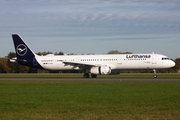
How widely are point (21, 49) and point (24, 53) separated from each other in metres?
0.80

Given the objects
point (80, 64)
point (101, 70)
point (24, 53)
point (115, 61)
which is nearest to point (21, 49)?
point (24, 53)

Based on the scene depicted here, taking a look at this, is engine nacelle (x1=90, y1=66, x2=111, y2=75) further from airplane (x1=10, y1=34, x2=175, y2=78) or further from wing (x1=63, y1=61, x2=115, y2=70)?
wing (x1=63, y1=61, x2=115, y2=70)

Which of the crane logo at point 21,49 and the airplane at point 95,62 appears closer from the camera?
the airplane at point 95,62

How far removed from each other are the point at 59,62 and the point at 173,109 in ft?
131

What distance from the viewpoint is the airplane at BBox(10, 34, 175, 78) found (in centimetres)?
4916

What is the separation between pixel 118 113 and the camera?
13531 millimetres

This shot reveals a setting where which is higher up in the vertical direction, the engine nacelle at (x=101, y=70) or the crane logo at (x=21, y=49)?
the crane logo at (x=21, y=49)

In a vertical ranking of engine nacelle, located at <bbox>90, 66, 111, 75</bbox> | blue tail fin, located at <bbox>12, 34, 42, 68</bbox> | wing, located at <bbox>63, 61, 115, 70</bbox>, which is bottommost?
engine nacelle, located at <bbox>90, 66, 111, 75</bbox>

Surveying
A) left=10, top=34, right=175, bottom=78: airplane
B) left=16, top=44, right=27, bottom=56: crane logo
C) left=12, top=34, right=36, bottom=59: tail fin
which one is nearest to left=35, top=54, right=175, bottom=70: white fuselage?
left=10, top=34, right=175, bottom=78: airplane

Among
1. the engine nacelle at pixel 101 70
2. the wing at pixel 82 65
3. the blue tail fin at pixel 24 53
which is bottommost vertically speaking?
the engine nacelle at pixel 101 70

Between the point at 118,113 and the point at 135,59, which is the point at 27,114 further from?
the point at 135,59

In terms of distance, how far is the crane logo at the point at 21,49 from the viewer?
2196 inches

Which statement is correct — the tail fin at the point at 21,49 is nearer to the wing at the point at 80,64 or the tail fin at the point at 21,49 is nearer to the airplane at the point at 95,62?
the airplane at the point at 95,62

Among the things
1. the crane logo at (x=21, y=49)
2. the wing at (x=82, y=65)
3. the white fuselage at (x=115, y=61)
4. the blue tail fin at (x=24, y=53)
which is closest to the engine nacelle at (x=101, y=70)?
the wing at (x=82, y=65)
